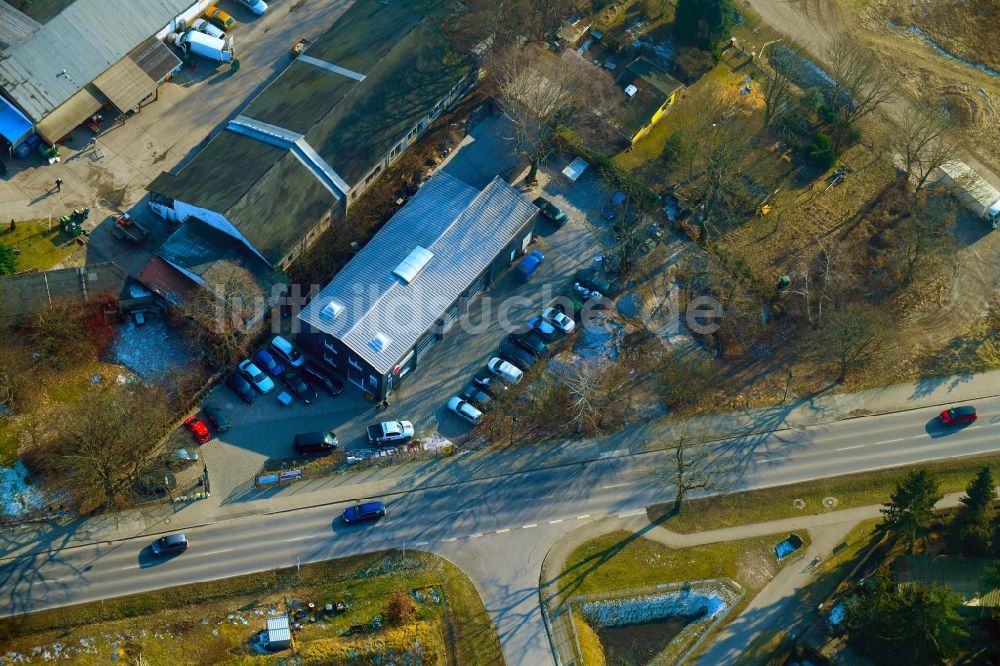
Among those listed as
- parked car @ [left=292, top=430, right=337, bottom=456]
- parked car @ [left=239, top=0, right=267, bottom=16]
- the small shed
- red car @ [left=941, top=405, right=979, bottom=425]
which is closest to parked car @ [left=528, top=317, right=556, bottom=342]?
parked car @ [left=292, top=430, right=337, bottom=456]

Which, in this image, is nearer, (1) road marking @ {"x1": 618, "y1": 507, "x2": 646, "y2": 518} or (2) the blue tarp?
(1) road marking @ {"x1": 618, "y1": 507, "x2": 646, "y2": 518}

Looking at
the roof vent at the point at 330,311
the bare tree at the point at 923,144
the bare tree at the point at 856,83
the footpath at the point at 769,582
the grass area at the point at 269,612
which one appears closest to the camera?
the grass area at the point at 269,612

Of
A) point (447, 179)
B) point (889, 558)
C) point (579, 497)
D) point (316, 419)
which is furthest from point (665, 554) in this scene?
point (447, 179)

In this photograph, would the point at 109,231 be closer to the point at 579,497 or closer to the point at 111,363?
the point at 111,363

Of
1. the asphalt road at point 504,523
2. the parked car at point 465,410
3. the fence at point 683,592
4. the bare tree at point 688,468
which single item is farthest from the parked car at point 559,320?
the fence at point 683,592

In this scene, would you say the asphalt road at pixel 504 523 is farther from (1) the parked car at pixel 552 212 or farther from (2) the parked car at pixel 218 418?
(1) the parked car at pixel 552 212

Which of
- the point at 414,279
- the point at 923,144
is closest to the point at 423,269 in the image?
the point at 414,279

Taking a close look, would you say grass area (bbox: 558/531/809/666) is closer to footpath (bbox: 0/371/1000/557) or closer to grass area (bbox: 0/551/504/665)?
footpath (bbox: 0/371/1000/557)

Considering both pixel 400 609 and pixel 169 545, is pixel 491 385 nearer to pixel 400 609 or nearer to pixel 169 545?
pixel 400 609
